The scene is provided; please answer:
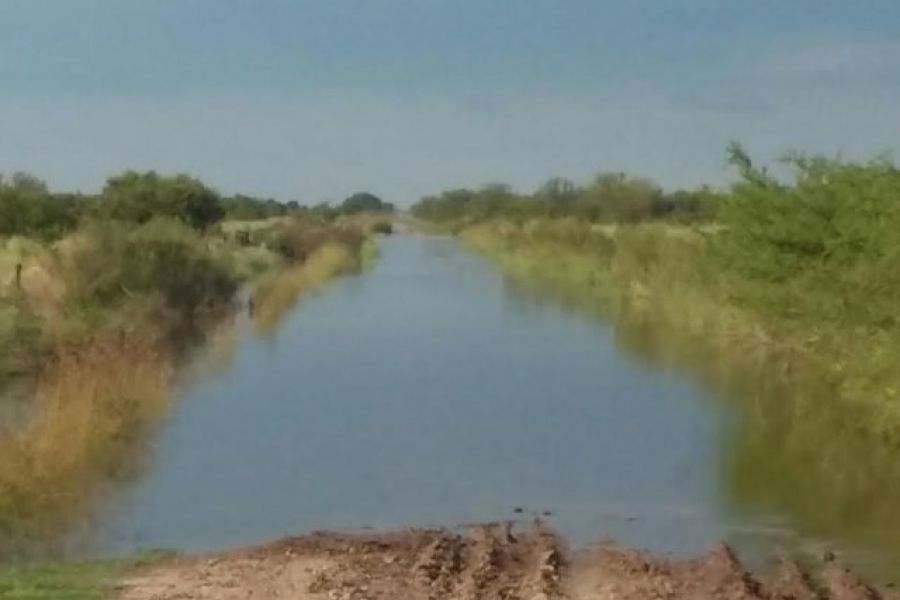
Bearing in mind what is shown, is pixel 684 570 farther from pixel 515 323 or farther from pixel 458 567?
pixel 515 323

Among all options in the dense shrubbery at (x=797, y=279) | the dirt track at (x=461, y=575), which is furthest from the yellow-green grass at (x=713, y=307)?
the dirt track at (x=461, y=575)

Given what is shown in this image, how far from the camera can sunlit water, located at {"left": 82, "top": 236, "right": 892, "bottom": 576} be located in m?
17.5

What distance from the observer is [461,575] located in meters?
13.9

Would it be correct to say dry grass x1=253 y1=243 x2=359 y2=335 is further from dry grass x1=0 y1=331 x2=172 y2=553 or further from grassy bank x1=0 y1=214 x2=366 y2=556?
dry grass x1=0 y1=331 x2=172 y2=553

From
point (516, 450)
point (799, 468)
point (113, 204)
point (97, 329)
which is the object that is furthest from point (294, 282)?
point (799, 468)

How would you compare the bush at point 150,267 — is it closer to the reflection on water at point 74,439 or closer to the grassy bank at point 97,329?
the grassy bank at point 97,329

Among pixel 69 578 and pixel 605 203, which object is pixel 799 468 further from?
pixel 605 203

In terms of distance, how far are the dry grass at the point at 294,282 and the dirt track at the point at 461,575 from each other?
1032 inches

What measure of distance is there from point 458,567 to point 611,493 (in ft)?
17.0

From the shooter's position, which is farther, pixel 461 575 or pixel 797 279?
pixel 797 279

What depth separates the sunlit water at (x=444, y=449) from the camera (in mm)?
17453

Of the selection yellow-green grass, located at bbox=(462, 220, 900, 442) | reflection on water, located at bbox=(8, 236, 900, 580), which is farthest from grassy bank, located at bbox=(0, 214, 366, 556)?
yellow-green grass, located at bbox=(462, 220, 900, 442)

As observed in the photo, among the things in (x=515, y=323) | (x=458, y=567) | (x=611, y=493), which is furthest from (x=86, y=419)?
(x=515, y=323)

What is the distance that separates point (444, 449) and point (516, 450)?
0.90 meters
